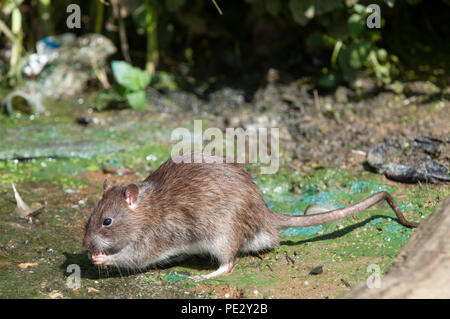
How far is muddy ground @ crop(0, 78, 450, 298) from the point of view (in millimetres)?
3594

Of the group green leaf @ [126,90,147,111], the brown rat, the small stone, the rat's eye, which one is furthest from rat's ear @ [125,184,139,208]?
green leaf @ [126,90,147,111]

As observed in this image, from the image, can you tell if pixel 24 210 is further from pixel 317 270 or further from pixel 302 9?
pixel 302 9

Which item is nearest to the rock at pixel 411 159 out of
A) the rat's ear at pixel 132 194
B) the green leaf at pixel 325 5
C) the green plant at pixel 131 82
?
the green leaf at pixel 325 5

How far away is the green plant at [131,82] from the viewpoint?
20.3 feet

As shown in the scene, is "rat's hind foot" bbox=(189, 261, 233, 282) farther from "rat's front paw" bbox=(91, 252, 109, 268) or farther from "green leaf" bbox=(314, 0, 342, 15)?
"green leaf" bbox=(314, 0, 342, 15)

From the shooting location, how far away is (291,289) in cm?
346

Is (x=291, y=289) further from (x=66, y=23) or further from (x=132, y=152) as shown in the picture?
(x=66, y=23)

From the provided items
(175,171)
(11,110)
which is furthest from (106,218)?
(11,110)

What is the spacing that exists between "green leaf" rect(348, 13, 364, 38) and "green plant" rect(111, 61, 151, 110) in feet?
7.29

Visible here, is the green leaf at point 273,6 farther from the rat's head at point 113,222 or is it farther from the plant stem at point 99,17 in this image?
the rat's head at point 113,222

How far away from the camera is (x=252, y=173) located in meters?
5.28

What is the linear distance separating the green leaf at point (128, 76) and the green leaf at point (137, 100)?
0.06 m

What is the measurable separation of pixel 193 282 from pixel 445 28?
518 cm

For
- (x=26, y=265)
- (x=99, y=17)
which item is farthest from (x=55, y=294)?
(x=99, y=17)
